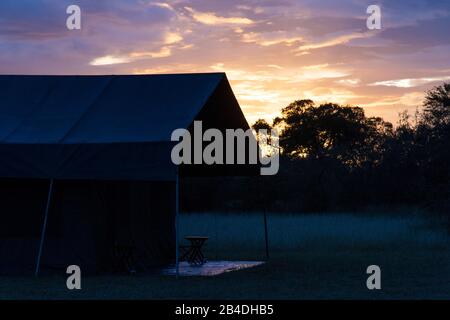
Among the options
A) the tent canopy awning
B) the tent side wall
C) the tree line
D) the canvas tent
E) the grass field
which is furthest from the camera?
the tree line

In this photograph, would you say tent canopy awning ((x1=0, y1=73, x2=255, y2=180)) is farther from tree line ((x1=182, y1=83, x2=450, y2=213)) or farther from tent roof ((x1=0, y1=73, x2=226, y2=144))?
tree line ((x1=182, y1=83, x2=450, y2=213))

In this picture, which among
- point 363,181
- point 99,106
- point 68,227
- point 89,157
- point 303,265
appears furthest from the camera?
point 363,181

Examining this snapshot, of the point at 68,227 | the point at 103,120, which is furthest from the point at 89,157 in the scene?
the point at 68,227

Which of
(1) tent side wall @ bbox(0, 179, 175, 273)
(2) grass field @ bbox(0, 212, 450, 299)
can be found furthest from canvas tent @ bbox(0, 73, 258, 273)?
(2) grass field @ bbox(0, 212, 450, 299)

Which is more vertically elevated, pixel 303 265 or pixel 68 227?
pixel 68 227

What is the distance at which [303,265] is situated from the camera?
1559 centimetres

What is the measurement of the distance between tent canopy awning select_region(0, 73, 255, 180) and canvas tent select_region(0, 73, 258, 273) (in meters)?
0.02

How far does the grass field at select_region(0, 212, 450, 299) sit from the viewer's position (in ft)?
38.7

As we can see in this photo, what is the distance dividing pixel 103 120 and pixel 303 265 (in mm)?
4231

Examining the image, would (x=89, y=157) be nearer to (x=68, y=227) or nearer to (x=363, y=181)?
(x=68, y=227)
